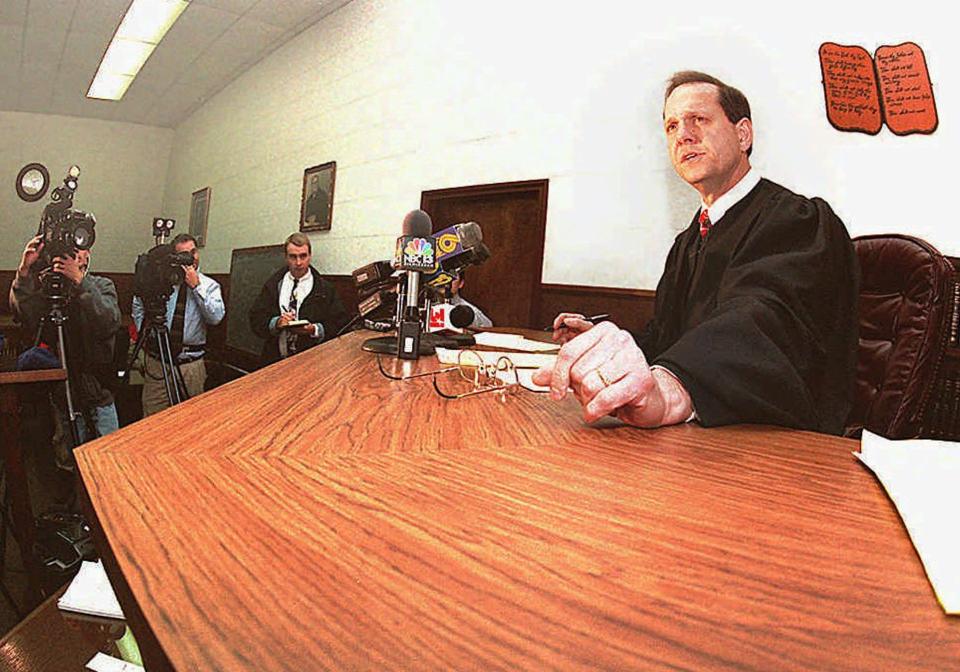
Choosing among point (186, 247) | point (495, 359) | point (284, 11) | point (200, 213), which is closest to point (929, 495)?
point (495, 359)

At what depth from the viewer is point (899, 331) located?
1.36 meters

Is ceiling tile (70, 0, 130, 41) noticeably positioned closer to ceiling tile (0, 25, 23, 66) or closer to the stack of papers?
ceiling tile (0, 25, 23, 66)

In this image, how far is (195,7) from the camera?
554cm

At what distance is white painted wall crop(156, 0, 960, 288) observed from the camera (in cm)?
256

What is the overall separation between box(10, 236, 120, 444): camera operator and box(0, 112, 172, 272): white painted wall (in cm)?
48

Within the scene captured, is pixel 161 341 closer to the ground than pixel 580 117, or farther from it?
closer to the ground

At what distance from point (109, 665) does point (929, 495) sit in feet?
3.59

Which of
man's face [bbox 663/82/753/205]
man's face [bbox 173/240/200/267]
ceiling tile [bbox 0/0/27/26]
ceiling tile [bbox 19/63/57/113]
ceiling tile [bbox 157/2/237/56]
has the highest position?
ceiling tile [bbox 157/2/237/56]

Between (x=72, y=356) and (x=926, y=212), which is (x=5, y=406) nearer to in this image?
(x=72, y=356)

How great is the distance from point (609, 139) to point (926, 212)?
157cm

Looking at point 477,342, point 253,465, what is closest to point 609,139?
point 477,342

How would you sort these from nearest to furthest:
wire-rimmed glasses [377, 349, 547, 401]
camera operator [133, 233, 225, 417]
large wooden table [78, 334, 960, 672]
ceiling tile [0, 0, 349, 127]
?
large wooden table [78, 334, 960, 672]
wire-rimmed glasses [377, 349, 547, 401]
camera operator [133, 233, 225, 417]
ceiling tile [0, 0, 349, 127]

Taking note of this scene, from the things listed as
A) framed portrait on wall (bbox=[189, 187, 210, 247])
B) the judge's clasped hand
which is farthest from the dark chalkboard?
the judge's clasped hand

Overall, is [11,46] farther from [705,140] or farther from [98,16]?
[705,140]
